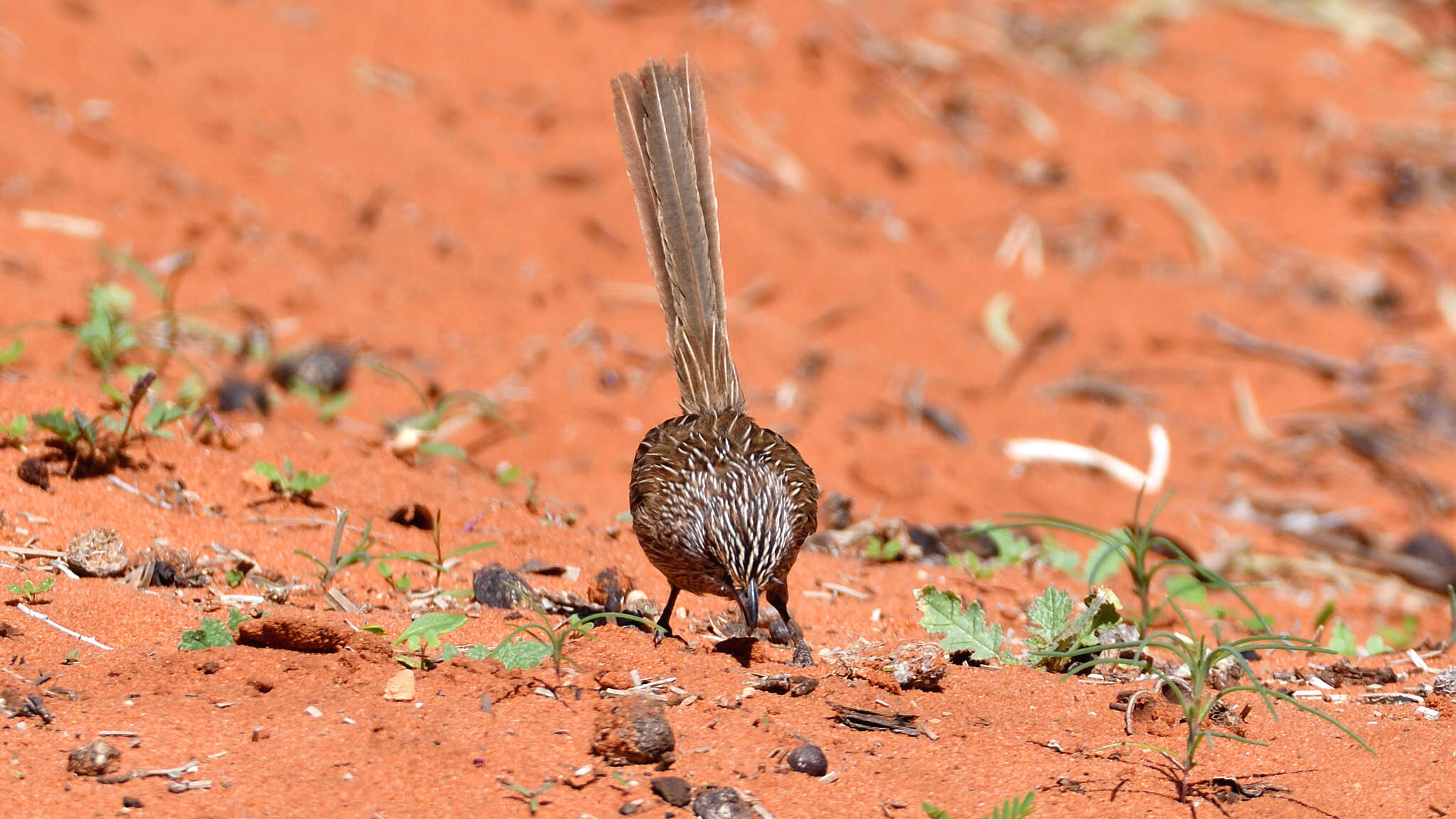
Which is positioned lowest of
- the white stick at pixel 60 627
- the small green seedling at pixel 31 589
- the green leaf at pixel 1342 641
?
the white stick at pixel 60 627

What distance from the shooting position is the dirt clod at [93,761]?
3006mm

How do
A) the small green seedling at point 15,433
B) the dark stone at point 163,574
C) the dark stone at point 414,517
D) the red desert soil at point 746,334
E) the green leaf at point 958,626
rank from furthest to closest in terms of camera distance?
the dark stone at point 414,517 < the small green seedling at point 15,433 < the dark stone at point 163,574 < the green leaf at point 958,626 < the red desert soil at point 746,334

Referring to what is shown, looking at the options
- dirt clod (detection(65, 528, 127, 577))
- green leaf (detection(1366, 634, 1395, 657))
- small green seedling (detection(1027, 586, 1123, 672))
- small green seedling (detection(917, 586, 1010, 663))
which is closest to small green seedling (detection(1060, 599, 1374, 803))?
small green seedling (detection(1027, 586, 1123, 672))

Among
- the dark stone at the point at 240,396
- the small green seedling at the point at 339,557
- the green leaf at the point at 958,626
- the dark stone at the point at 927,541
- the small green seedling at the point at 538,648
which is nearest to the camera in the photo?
the small green seedling at the point at 538,648

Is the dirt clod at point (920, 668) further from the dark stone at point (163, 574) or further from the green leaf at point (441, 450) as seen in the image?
the green leaf at point (441, 450)

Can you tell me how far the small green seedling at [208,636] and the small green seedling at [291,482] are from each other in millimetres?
1297

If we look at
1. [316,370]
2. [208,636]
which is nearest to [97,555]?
[208,636]

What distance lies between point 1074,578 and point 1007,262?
223 inches

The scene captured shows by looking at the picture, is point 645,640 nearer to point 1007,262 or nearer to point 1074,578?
point 1074,578

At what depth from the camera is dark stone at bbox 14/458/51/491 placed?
447 cm

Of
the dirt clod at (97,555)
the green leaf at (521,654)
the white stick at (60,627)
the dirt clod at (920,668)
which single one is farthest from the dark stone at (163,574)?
the dirt clod at (920,668)

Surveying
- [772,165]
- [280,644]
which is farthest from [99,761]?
[772,165]

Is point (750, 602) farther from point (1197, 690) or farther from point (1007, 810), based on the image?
point (1197, 690)

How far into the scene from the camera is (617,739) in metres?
3.18
